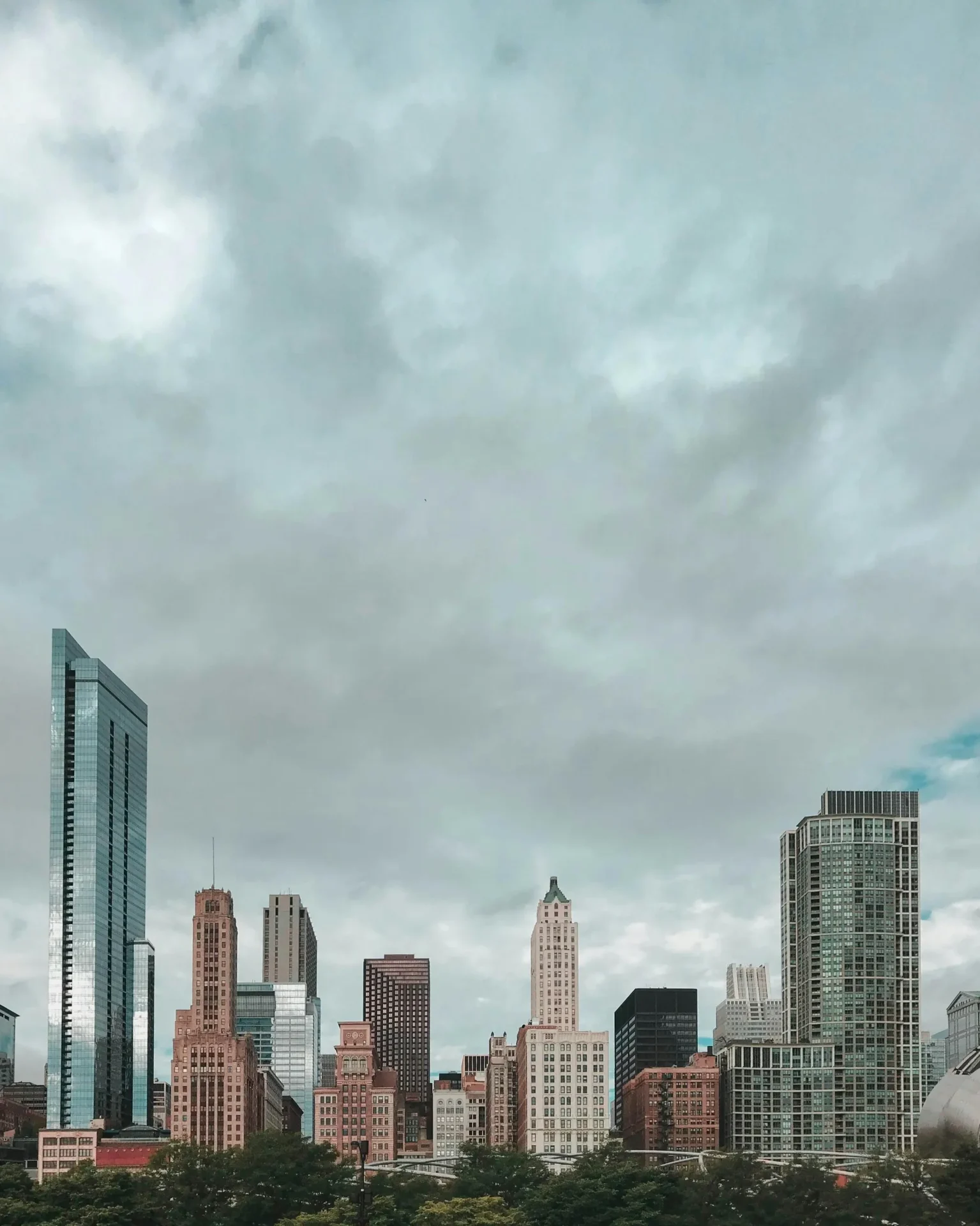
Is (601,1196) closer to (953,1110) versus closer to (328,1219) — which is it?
(328,1219)

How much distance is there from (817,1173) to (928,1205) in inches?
262

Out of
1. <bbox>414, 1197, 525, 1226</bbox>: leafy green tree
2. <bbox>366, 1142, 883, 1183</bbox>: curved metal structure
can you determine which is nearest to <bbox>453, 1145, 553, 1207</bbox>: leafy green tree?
<bbox>366, 1142, 883, 1183</bbox>: curved metal structure

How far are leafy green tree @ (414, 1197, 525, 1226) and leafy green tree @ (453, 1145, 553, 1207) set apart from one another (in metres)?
5.86

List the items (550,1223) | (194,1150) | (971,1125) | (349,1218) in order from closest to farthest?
(349,1218) → (550,1223) → (194,1150) → (971,1125)

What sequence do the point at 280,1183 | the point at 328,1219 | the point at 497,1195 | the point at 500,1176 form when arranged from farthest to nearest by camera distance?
1. the point at 500,1176
2. the point at 497,1195
3. the point at 280,1183
4. the point at 328,1219

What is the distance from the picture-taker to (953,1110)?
6009 inches

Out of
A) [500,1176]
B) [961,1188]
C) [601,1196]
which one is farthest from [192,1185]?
[961,1188]

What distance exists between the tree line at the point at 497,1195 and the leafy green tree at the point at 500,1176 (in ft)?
0.43

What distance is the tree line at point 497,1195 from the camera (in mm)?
90750

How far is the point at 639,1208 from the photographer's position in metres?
92.2

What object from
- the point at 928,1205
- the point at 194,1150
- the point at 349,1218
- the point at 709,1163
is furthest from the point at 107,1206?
the point at 928,1205

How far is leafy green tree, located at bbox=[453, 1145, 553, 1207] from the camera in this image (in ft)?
326

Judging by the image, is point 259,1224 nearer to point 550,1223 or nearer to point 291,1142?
point 291,1142

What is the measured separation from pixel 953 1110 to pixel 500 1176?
69.6 m
